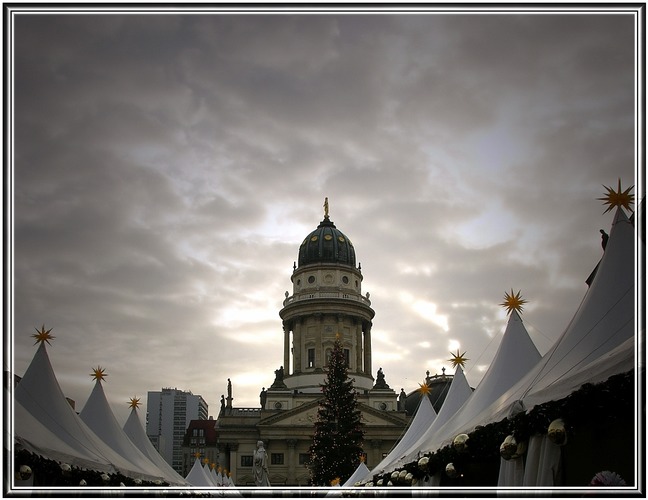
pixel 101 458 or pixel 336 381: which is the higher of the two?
pixel 336 381

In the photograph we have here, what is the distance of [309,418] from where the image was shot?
76.1 metres

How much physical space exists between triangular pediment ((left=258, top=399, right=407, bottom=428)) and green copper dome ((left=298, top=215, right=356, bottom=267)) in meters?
18.1

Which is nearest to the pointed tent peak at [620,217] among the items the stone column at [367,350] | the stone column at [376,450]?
the stone column at [376,450]

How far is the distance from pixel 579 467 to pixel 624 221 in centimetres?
415

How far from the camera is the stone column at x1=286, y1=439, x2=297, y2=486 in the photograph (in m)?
72.6

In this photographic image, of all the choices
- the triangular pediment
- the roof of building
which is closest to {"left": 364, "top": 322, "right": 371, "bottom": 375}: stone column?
the triangular pediment

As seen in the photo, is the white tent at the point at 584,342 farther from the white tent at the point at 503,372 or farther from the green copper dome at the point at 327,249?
the green copper dome at the point at 327,249

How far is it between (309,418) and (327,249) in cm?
2087

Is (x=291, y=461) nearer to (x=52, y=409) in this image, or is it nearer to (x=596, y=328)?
(x=52, y=409)

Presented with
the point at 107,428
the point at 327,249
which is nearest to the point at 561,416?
the point at 107,428

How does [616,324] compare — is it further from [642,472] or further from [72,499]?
[72,499]

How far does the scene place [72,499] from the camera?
29.9ft

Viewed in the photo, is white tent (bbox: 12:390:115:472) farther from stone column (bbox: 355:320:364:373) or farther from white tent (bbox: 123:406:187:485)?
stone column (bbox: 355:320:364:373)

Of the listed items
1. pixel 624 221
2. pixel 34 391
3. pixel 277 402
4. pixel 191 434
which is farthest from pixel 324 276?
pixel 624 221
